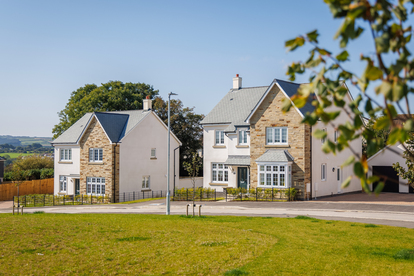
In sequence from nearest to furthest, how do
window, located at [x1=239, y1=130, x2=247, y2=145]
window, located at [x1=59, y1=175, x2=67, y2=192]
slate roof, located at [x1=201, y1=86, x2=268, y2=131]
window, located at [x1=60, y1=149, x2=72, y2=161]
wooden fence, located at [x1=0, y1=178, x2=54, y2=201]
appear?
window, located at [x1=239, y1=130, x2=247, y2=145]
slate roof, located at [x1=201, y1=86, x2=268, y2=131]
window, located at [x1=60, y1=149, x2=72, y2=161]
window, located at [x1=59, y1=175, x2=67, y2=192]
wooden fence, located at [x1=0, y1=178, x2=54, y2=201]

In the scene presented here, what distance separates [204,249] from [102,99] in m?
52.8

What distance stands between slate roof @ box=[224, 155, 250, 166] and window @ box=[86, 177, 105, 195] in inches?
513

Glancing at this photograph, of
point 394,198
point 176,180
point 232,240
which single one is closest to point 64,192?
point 176,180

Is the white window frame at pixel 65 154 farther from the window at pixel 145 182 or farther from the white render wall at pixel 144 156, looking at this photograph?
the window at pixel 145 182

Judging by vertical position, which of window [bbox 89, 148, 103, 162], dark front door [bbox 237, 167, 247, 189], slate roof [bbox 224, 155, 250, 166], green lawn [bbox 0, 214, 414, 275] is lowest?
green lawn [bbox 0, 214, 414, 275]

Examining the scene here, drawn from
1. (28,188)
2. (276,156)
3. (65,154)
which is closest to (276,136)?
(276,156)

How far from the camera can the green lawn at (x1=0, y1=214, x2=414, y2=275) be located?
10.2 meters

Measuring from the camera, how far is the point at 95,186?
42938 mm

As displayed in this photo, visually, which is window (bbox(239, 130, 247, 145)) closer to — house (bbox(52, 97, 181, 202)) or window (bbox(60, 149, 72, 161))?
house (bbox(52, 97, 181, 202))

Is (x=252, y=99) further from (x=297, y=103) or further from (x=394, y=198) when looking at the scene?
(x=297, y=103)

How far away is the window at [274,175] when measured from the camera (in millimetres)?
32594

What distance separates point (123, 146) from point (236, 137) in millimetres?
11666

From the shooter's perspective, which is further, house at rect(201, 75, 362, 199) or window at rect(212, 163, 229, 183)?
window at rect(212, 163, 229, 183)

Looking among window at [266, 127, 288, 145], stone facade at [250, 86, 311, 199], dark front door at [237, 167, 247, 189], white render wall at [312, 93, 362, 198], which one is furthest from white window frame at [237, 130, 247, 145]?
white render wall at [312, 93, 362, 198]
